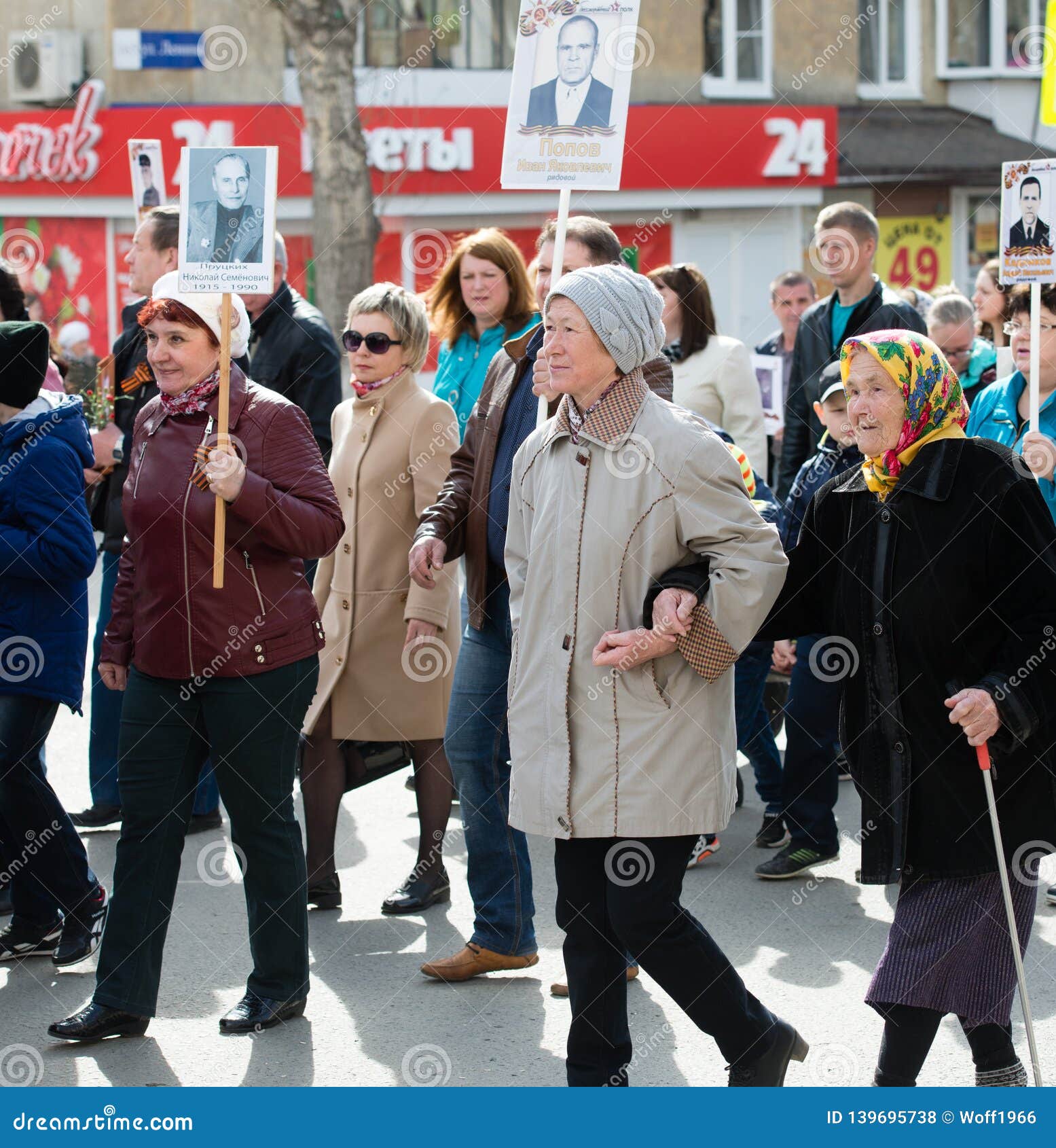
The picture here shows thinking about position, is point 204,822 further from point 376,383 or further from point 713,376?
point 713,376

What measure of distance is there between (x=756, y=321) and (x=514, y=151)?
19.7 meters

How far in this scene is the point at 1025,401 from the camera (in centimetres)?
553

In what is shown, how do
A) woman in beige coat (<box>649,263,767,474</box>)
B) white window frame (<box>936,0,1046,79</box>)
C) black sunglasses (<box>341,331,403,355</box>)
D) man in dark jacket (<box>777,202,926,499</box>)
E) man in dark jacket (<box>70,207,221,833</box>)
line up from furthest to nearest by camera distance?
white window frame (<box>936,0,1046,79</box>) < woman in beige coat (<box>649,263,767,474</box>) < man in dark jacket (<box>777,202,926,499</box>) < man in dark jacket (<box>70,207,221,833</box>) < black sunglasses (<box>341,331,403,355</box>)

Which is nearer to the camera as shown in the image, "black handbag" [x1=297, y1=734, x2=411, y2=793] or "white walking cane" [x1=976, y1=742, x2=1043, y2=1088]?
"white walking cane" [x1=976, y1=742, x2=1043, y2=1088]

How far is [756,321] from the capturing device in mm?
24203

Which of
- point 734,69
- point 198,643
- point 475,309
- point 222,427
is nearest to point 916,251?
point 734,69

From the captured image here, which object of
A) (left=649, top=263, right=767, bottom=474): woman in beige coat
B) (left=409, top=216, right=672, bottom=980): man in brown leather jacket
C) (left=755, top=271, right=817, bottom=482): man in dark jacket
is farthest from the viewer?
(left=755, top=271, right=817, bottom=482): man in dark jacket

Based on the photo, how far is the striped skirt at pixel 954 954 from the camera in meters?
3.55

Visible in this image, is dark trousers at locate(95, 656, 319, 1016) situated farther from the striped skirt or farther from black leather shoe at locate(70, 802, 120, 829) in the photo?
black leather shoe at locate(70, 802, 120, 829)

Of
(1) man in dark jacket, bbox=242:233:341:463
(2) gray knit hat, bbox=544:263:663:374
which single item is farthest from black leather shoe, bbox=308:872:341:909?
(2) gray knit hat, bbox=544:263:663:374

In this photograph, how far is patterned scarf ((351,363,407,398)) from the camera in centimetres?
556

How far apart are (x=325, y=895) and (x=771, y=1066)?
2.32 metres

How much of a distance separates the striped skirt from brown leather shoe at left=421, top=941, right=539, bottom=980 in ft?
4.96
